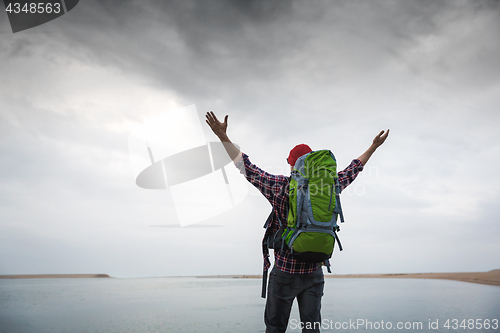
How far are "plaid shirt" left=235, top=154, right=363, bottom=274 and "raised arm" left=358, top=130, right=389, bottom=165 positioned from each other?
968 mm

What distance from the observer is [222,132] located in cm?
269

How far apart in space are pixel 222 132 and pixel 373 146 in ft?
5.43

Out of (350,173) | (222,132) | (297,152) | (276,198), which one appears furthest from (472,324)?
(222,132)

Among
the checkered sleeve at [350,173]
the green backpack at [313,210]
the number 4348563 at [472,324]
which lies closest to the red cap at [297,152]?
the green backpack at [313,210]

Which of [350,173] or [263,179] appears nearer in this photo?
[263,179]

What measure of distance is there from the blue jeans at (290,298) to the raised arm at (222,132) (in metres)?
1.03

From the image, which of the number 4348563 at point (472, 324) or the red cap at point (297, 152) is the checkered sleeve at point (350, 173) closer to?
the red cap at point (297, 152)

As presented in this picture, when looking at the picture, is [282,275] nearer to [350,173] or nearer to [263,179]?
[263,179]

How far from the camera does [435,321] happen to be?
934cm

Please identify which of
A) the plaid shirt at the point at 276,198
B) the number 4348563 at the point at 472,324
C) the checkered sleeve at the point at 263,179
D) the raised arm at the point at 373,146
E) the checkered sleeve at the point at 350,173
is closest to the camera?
the plaid shirt at the point at 276,198

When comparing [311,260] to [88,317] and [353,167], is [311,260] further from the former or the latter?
[88,317]

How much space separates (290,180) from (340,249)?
0.72m

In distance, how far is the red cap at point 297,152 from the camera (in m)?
2.75

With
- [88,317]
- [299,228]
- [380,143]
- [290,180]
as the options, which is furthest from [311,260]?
[88,317]
